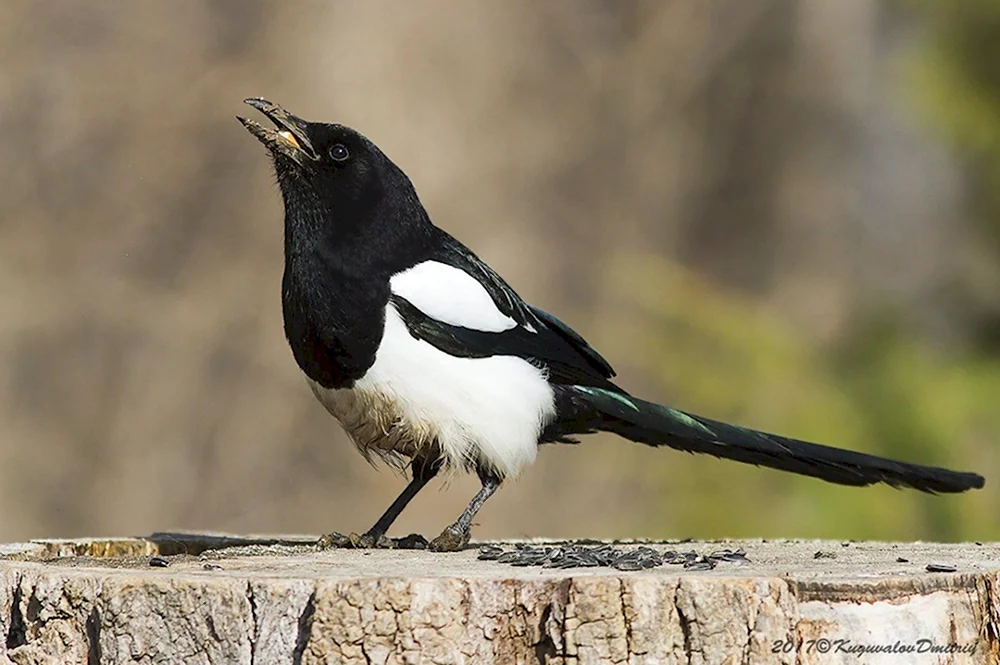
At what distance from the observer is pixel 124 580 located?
7.23 ft

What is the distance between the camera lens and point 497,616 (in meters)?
2.15

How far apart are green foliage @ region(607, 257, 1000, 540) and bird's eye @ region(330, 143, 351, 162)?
214cm

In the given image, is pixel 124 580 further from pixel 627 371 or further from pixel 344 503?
pixel 627 371

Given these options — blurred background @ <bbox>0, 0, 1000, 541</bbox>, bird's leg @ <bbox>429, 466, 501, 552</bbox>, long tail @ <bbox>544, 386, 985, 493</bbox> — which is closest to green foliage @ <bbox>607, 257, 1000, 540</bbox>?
blurred background @ <bbox>0, 0, 1000, 541</bbox>

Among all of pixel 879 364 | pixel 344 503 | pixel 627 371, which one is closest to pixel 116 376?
pixel 344 503

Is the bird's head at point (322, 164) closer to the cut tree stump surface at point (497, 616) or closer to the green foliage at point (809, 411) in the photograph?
the cut tree stump surface at point (497, 616)

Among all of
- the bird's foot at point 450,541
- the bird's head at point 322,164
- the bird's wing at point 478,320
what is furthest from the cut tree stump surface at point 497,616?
the bird's head at point 322,164

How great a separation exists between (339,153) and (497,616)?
4.46ft

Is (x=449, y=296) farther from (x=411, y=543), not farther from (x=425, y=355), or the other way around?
(x=411, y=543)

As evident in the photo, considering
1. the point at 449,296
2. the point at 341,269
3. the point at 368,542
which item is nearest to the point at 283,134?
the point at 341,269

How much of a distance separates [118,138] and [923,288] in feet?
13.1

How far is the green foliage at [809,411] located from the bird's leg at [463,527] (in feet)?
6.83

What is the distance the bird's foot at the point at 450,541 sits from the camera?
2861mm

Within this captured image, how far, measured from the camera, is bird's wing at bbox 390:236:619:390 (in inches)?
121
